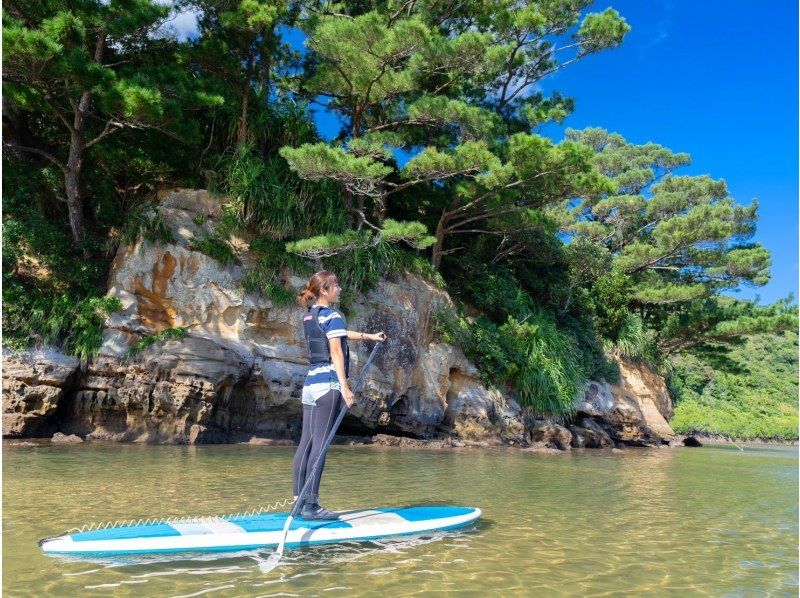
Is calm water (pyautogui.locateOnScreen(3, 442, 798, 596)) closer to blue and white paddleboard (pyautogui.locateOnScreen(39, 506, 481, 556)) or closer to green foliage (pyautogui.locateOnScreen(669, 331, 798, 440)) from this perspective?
blue and white paddleboard (pyautogui.locateOnScreen(39, 506, 481, 556))

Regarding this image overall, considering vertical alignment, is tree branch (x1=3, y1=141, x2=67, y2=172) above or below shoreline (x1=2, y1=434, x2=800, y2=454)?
above

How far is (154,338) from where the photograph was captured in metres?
9.88

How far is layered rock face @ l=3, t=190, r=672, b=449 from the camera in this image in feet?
30.8

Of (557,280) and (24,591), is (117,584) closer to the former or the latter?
(24,591)

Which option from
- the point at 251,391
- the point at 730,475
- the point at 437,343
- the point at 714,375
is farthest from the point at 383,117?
the point at 714,375

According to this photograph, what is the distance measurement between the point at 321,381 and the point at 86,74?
746 centimetres

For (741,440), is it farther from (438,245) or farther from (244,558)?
(244,558)

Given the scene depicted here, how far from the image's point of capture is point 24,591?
8.60ft

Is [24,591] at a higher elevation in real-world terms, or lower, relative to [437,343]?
lower

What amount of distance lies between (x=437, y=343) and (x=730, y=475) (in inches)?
236

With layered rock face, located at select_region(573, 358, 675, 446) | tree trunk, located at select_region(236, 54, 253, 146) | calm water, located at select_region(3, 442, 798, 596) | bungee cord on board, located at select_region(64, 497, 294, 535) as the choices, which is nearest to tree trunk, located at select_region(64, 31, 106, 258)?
tree trunk, located at select_region(236, 54, 253, 146)

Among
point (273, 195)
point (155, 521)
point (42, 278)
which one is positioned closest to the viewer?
point (155, 521)

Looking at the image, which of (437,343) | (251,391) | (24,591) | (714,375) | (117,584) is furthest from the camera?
(714,375)

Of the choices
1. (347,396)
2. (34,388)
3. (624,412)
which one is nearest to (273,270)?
(34,388)
